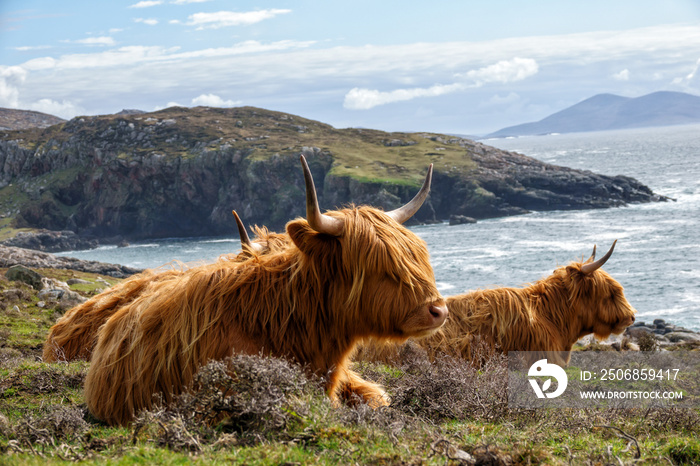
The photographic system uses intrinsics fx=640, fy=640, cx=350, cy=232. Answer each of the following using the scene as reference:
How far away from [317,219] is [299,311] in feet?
2.18

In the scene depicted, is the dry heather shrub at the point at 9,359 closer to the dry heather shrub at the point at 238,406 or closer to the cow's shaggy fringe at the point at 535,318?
the cow's shaggy fringe at the point at 535,318

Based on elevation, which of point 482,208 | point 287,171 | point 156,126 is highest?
point 156,126

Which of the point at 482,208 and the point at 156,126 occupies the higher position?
the point at 156,126

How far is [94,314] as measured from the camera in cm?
700

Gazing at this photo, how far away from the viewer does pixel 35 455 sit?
297cm

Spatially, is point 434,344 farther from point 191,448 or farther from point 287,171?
point 287,171

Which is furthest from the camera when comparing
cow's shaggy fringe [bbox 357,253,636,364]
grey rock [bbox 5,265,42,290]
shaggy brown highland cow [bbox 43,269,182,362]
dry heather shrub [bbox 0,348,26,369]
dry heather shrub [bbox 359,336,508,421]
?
grey rock [bbox 5,265,42,290]

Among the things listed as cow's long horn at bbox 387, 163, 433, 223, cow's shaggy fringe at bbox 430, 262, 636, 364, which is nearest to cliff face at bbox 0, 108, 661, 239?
cow's shaggy fringe at bbox 430, 262, 636, 364

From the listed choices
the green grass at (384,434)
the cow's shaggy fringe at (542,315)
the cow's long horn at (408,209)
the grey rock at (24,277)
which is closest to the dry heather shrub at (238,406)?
the green grass at (384,434)

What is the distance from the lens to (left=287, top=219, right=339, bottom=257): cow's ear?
4098mm

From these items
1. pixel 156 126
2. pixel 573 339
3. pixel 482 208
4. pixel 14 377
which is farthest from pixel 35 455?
pixel 156 126

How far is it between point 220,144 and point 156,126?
18.8 metres

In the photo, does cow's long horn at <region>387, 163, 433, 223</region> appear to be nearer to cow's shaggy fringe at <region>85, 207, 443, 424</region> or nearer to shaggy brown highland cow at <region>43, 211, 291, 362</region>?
cow's shaggy fringe at <region>85, 207, 443, 424</region>

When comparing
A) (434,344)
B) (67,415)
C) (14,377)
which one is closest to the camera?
(67,415)
